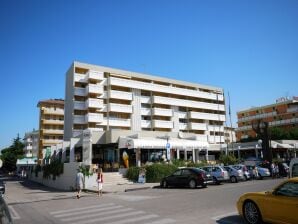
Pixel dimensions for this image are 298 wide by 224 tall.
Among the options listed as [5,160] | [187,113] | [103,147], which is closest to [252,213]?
[103,147]

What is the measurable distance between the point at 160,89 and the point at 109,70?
36.6 feet

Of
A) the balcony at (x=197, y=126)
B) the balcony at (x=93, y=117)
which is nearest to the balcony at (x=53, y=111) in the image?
the balcony at (x=93, y=117)

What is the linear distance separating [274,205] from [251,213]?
3.43ft

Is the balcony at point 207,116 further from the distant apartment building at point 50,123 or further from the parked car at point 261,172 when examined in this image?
the parked car at point 261,172

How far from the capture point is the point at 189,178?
23375 millimetres

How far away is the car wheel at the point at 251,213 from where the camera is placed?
930 cm

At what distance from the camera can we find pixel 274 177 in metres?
32.5

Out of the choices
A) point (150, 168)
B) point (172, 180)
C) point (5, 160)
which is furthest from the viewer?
point (5, 160)

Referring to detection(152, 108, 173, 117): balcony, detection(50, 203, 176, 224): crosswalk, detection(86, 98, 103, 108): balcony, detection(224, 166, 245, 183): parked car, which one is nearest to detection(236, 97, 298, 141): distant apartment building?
detection(152, 108, 173, 117): balcony

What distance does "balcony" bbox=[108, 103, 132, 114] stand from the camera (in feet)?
181

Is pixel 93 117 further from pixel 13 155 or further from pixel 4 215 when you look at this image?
pixel 13 155

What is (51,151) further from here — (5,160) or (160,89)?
(5,160)

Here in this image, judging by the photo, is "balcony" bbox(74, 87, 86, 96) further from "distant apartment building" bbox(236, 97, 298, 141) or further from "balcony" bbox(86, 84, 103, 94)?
"distant apartment building" bbox(236, 97, 298, 141)

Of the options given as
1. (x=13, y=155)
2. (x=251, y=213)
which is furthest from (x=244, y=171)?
(x=13, y=155)
